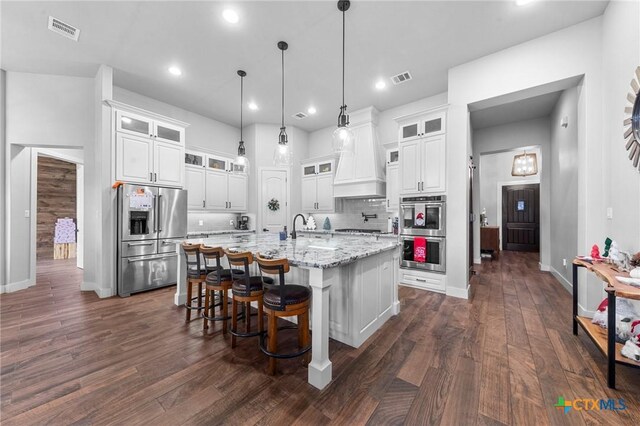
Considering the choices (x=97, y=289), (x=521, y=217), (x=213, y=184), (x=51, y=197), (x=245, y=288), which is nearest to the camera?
(x=245, y=288)

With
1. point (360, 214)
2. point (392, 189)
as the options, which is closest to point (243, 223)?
point (360, 214)

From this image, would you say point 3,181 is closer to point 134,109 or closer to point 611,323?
point 134,109

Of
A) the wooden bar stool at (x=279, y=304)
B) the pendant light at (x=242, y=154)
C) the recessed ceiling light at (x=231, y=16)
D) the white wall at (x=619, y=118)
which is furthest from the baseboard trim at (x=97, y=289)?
the white wall at (x=619, y=118)

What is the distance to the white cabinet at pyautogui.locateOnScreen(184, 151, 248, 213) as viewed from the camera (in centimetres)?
519

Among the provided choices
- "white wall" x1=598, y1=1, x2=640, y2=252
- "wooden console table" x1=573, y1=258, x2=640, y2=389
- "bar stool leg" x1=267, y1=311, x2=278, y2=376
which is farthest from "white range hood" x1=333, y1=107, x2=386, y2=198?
"bar stool leg" x1=267, y1=311, x2=278, y2=376

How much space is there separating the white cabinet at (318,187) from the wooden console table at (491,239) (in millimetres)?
4589

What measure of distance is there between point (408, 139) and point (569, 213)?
273 cm

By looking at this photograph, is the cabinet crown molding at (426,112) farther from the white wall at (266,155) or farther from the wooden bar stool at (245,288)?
the wooden bar stool at (245,288)

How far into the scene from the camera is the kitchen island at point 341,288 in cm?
176

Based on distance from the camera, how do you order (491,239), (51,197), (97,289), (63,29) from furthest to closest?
(491,239) < (51,197) < (97,289) < (63,29)

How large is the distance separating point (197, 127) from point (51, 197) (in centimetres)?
454

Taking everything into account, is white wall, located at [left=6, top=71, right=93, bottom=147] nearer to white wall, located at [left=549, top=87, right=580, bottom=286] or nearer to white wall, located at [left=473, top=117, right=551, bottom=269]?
white wall, located at [left=549, top=87, right=580, bottom=286]

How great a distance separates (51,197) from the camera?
6461mm

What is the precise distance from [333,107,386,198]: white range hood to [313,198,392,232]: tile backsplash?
0.35 m
